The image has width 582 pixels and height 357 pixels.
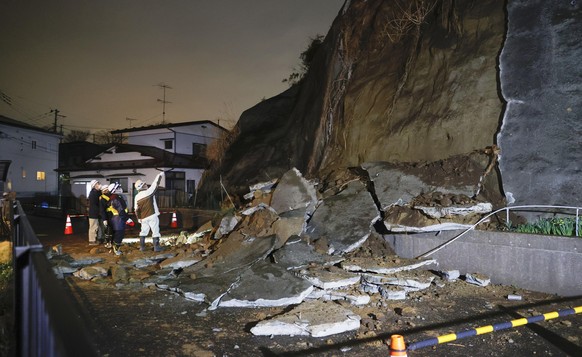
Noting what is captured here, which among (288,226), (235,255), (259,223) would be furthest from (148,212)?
(288,226)

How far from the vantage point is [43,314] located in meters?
1.78

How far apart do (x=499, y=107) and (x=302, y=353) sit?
6.72 metres

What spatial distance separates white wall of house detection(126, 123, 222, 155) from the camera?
3116 centimetres

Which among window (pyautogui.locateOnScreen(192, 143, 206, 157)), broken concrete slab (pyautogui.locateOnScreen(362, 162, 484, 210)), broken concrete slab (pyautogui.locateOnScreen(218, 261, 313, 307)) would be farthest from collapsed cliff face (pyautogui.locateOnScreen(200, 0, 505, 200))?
window (pyautogui.locateOnScreen(192, 143, 206, 157))

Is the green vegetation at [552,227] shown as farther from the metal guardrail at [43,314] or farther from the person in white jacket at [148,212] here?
the person in white jacket at [148,212]

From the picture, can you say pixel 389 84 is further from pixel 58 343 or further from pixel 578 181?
pixel 58 343

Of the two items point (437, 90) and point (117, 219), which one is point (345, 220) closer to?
point (437, 90)

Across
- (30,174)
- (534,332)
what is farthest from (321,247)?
(30,174)

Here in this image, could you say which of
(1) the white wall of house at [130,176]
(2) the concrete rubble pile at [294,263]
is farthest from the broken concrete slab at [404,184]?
(1) the white wall of house at [130,176]

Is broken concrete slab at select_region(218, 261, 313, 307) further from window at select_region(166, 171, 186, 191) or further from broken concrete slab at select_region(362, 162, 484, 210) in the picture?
window at select_region(166, 171, 186, 191)

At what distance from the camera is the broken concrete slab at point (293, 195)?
27.8 feet

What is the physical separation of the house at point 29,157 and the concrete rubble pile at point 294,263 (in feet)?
108

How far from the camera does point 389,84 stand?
11.2m

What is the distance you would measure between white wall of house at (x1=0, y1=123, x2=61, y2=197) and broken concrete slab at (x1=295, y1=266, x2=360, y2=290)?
121 feet
